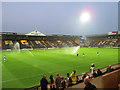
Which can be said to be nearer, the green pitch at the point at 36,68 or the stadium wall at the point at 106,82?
the stadium wall at the point at 106,82

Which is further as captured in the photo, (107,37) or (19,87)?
(107,37)

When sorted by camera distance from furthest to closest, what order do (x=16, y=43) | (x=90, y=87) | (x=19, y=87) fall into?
(x=16, y=43)
(x=19, y=87)
(x=90, y=87)

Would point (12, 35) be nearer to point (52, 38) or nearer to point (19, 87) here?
point (52, 38)

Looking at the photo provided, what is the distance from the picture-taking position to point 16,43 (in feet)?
209

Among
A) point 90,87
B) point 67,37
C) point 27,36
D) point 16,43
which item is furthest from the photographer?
point 67,37

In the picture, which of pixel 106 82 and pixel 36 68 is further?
pixel 36 68

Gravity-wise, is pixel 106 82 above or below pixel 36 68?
above

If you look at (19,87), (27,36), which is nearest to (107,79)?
(19,87)

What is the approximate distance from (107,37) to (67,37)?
3470cm

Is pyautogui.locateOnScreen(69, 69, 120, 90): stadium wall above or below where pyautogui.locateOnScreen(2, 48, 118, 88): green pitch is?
above

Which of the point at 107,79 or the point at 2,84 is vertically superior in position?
the point at 107,79

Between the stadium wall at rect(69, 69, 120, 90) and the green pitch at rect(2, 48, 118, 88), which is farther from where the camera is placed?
the green pitch at rect(2, 48, 118, 88)

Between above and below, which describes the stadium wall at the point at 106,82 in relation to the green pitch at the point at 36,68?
above

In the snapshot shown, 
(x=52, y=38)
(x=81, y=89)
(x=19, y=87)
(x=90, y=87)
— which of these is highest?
(x=52, y=38)
